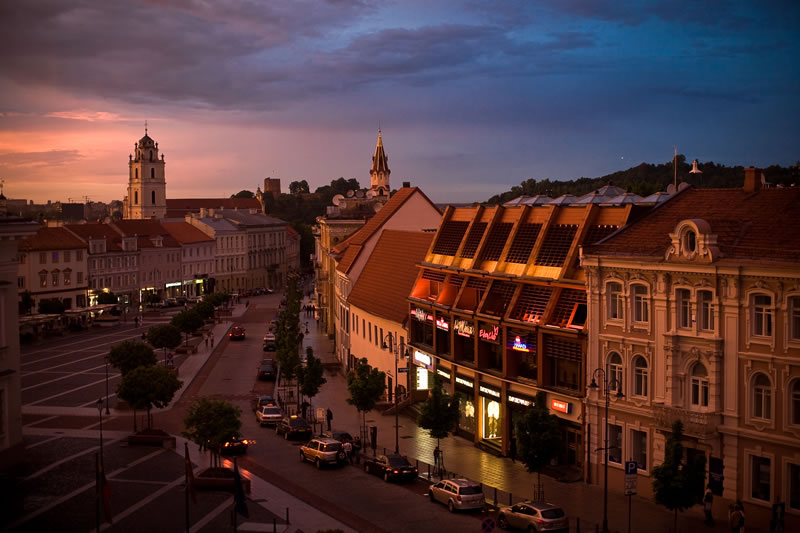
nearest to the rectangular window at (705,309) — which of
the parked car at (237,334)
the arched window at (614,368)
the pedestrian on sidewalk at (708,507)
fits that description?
the arched window at (614,368)

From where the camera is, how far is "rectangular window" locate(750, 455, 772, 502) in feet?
112

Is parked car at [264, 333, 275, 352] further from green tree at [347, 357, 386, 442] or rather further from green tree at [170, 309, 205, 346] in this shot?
green tree at [347, 357, 386, 442]

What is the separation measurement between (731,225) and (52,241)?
9804 centimetres

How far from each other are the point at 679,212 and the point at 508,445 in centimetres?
1500

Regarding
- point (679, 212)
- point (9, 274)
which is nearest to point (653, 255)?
point (679, 212)

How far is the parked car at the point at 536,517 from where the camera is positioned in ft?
108

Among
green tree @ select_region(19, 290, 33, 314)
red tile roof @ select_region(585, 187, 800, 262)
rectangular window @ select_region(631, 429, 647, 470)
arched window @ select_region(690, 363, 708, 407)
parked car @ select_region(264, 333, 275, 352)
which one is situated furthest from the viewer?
green tree @ select_region(19, 290, 33, 314)

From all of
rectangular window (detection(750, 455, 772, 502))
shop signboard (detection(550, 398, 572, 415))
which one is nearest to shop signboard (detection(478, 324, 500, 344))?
shop signboard (detection(550, 398, 572, 415))

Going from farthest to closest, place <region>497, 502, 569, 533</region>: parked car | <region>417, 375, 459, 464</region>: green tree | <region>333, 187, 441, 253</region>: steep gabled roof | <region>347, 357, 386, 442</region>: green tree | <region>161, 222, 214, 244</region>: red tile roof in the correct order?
<region>161, 222, 214, 244</region>: red tile roof < <region>333, 187, 441, 253</region>: steep gabled roof < <region>347, 357, 386, 442</region>: green tree < <region>417, 375, 459, 464</region>: green tree < <region>497, 502, 569, 533</region>: parked car

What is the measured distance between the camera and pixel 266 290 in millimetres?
175875

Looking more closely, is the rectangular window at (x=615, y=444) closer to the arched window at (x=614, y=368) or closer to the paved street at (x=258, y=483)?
the paved street at (x=258, y=483)

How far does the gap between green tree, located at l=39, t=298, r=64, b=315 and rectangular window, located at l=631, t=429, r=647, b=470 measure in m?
84.1

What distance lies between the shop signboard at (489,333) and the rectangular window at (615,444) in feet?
30.6

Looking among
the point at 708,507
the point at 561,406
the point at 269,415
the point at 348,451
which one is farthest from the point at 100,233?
the point at 708,507
